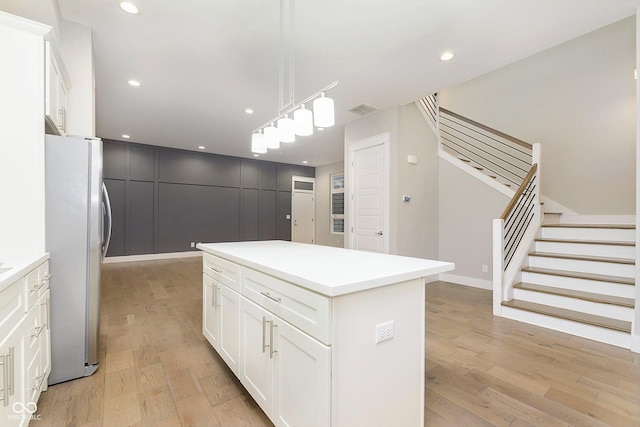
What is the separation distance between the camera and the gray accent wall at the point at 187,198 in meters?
6.55

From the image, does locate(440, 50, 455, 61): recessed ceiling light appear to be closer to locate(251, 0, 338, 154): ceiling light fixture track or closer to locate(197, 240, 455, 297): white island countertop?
locate(251, 0, 338, 154): ceiling light fixture track

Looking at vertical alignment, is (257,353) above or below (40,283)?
below

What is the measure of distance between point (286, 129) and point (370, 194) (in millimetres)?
2806

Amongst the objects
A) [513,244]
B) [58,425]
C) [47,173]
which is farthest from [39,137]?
[513,244]

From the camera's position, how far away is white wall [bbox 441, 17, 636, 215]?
412 cm

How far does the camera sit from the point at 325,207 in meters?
9.35

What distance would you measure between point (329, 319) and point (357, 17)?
2.51 m

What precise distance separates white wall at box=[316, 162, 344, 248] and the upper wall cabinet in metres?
7.08

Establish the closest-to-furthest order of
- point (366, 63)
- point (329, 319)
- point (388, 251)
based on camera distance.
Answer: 1. point (329, 319)
2. point (366, 63)
3. point (388, 251)

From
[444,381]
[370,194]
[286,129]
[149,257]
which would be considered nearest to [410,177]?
[370,194]

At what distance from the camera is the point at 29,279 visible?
4.87 feet

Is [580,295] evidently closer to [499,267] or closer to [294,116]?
[499,267]

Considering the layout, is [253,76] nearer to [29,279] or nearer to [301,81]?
[301,81]

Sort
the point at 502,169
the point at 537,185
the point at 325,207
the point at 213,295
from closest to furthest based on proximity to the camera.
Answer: the point at 213,295 < the point at 537,185 < the point at 502,169 < the point at 325,207
